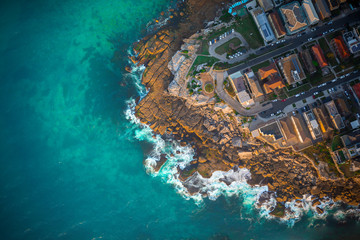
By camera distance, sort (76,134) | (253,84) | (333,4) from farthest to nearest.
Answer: (76,134)
(253,84)
(333,4)

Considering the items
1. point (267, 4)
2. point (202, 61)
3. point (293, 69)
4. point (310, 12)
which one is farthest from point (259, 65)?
point (310, 12)

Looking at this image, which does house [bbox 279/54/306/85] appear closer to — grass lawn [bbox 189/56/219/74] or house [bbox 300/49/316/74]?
house [bbox 300/49/316/74]

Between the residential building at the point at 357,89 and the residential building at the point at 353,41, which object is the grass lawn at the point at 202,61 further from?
the residential building at the point at 357,89

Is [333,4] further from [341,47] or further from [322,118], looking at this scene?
[322,118]

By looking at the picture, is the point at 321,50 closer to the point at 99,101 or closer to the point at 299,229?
the point at 299,229

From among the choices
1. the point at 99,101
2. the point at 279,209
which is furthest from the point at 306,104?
the point at 99,101

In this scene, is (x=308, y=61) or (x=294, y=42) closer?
(x=308, y=61)

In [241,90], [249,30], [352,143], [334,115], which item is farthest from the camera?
[249,30]
